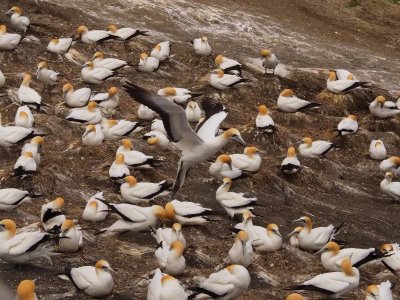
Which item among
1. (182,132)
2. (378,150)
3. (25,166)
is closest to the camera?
(182,132)

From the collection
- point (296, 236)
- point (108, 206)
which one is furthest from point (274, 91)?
point (108, 206)

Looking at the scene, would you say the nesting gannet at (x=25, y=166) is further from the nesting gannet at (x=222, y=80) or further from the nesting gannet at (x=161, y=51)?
the nesting gannet at (x=161, y=51)

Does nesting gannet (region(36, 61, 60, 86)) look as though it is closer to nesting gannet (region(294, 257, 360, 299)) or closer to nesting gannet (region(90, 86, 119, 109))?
nesting gannet (region(90, 86, 119, 109))

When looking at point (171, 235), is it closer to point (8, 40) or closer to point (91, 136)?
point (91, 136)

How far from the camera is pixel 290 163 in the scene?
44.0 feet

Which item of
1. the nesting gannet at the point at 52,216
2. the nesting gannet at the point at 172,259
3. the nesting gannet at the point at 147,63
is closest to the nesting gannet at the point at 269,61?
the nesting gannet at the point at 147,63

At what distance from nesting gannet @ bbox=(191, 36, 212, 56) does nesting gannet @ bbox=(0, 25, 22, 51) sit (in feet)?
12.5

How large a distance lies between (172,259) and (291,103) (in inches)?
289

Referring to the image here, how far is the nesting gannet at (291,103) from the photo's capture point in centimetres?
1588

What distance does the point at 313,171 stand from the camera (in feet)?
45.9

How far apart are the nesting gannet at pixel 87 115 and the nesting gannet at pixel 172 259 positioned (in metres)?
4.90

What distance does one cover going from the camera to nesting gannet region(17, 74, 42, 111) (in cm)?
1389

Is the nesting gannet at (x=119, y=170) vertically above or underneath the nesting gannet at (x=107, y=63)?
above

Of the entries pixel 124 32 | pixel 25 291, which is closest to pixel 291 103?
pixel 124 32
